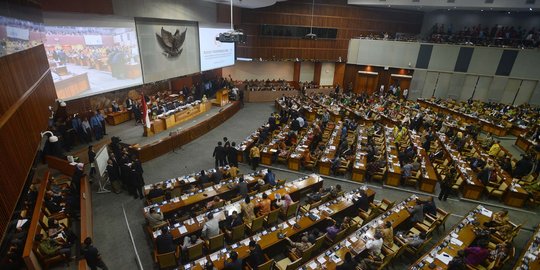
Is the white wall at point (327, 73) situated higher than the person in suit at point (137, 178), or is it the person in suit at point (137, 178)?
the white wall at point (327, 73)

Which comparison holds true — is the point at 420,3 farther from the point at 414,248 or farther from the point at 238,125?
the point at 414,248

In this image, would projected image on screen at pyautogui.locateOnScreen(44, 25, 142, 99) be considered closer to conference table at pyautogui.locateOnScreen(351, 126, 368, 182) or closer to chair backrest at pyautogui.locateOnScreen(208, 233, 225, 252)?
chair backrest at pyautogui.locateOnScreen(208, 233, 225, 252)

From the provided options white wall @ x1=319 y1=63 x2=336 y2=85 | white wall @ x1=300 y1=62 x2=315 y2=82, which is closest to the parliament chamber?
white wall @ x1=319 y1=63 x2=336 y2=85

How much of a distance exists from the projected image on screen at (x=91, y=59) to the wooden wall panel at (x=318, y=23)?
1194 cm

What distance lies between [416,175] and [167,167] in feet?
34.0

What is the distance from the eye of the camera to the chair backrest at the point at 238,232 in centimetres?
726

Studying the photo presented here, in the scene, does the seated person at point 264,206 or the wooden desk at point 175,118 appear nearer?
the seated person at point 264,206

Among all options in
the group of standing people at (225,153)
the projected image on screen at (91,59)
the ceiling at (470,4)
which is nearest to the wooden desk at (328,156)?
the group of standing people at (225,153)

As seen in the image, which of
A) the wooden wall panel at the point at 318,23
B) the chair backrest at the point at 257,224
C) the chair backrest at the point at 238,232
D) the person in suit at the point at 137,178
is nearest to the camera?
the chair backrest at the point at 238,232

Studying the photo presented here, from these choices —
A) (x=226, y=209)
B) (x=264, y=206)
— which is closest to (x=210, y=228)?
(x=226, y=209)

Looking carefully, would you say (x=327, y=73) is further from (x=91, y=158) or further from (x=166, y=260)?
(x=166, y=260)

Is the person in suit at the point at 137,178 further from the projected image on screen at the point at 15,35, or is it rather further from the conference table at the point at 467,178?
the conference table at the point at 467,178

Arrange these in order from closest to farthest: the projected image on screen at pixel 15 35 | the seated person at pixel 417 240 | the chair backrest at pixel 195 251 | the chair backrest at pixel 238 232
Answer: the projected image on screen at pixel 15 35 < the chair backrest at pixel 195 251 < the seated person at pixel 417 240 < the chair backrest at pixel 238 232

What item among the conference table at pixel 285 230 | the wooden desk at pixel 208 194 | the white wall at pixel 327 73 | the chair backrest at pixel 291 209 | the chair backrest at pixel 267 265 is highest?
the white wall at pixel 327 73
